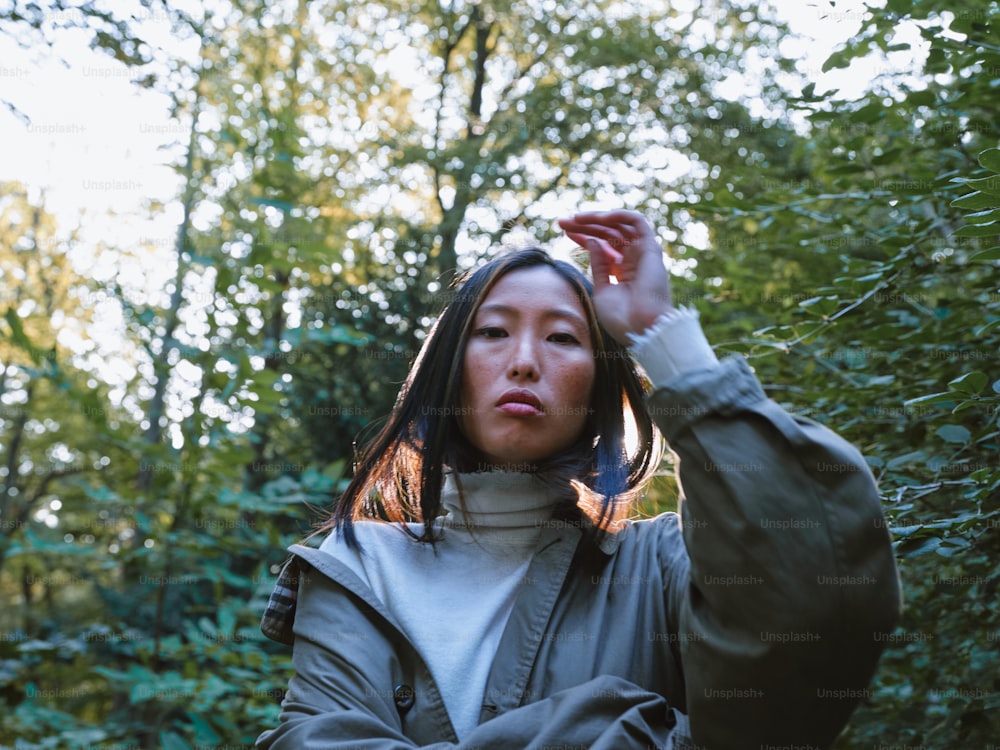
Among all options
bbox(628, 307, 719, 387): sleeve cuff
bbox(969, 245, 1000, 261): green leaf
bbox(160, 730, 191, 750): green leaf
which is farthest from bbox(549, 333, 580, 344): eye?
bbox(160, 730, 191, 750): green leaf

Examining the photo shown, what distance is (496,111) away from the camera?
14.2 metres

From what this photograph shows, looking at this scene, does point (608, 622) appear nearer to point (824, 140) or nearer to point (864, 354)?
point (864, 354)

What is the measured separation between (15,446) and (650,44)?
13897mm

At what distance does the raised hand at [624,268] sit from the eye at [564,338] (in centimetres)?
27

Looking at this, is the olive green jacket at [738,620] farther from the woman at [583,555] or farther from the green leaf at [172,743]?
the green leaf at [172,743]

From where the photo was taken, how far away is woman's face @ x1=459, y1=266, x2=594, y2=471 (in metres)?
1.78

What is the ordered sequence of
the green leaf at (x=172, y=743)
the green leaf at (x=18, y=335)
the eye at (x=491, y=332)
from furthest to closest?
the green leaf at (x=18, y=335), the green leaf at (x=172, y=743), the eye at (x=491, y=332)

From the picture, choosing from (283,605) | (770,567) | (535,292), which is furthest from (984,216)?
(283,605)

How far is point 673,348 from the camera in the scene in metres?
1.35

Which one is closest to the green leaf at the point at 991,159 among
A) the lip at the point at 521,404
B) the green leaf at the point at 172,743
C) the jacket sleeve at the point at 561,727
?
the lip at the point at 521,404

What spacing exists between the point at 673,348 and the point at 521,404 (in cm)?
48

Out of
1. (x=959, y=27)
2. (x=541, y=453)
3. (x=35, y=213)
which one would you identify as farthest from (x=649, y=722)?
(x=35, y=213)

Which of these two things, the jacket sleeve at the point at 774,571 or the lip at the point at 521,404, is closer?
the jacket sleeve at the point at 774,571

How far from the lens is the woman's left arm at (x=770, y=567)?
1168mm
